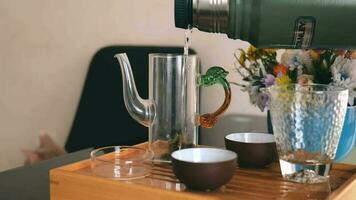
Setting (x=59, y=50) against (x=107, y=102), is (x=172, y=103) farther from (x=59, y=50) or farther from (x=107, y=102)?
(x=59, y=50)

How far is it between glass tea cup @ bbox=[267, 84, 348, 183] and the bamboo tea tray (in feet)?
0.07

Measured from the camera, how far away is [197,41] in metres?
1.68

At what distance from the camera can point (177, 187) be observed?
730mm

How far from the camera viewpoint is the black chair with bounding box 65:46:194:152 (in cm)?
175

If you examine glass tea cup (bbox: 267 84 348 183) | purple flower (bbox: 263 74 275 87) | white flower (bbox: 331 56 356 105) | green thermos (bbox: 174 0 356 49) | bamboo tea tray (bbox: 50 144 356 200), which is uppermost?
green thermos (bbox: 174 0 356 49)

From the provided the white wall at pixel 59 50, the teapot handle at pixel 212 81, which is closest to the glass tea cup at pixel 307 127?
the teapot handle at pixel 212 81

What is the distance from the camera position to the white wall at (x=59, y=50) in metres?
1.70

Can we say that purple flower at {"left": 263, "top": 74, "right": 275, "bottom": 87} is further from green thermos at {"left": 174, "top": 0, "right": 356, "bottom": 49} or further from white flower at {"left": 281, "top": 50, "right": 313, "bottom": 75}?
green thermos at {"left": 174, "top": 0, "right": 356, "bottom": 49}

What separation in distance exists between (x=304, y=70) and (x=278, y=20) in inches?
→ 14.7

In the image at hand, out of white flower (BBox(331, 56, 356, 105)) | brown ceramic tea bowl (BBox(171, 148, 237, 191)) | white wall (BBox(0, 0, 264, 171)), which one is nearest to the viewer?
brown ceramic tea bowl (BBox(171, 148, 237, 191))

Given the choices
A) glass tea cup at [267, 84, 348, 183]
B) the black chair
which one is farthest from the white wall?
glass tea cup at [267, 84, 348, 183]

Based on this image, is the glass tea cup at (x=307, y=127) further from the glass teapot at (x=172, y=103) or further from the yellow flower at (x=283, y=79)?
the yellow flower at (x=283, y=79)

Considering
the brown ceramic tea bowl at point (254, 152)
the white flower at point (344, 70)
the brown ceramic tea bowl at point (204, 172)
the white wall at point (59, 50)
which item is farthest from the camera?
the white wall at point (59, 50)

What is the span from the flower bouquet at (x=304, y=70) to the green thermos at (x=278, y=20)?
0.98ft
